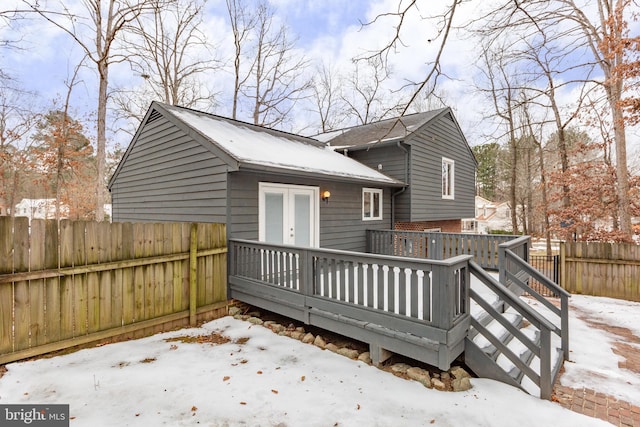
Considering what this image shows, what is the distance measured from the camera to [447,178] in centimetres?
1266

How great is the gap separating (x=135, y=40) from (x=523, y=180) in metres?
24.2

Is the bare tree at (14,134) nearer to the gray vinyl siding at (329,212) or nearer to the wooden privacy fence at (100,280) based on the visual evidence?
the gray vinyl siding at (329,212)

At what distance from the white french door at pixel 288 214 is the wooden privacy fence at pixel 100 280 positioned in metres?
1.16

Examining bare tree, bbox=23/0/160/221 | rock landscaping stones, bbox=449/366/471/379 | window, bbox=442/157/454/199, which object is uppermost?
bare tree, bbox=23/0/160/221

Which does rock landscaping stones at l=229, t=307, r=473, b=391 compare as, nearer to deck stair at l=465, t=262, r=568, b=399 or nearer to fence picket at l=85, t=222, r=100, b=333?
deck stair at l=465, t=262, r=568, b=399

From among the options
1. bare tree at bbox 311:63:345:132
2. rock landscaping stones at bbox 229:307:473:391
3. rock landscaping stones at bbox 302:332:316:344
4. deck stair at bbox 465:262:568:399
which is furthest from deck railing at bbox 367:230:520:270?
bare tree at bbox 311:63:345:132

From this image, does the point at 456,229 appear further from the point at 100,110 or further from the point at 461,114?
the point at 100,110

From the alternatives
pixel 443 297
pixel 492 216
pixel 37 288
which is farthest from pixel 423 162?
pixel 492 216

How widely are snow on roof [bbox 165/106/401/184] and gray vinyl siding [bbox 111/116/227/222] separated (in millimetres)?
371

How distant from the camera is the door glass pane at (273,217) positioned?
21.3 feet

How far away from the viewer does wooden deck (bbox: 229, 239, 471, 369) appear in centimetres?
320

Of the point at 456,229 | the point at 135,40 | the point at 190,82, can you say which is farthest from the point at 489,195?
the point at 135,40

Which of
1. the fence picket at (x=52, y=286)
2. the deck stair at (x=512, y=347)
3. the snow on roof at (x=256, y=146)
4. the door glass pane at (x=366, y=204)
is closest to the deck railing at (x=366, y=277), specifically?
the deck stair at (x=512, y=347)

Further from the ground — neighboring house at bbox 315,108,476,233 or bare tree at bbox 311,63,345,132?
bare tree at bbox 311,63,345,132
